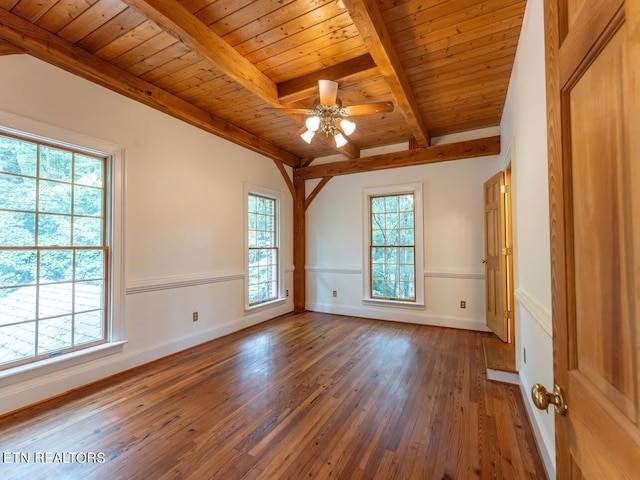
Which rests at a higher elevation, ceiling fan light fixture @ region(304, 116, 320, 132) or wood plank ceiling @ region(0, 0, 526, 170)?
wood plank ceiling @ region(0, 0, 526, 170)

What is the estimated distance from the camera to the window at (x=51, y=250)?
7.32 ft

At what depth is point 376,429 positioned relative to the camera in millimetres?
1986

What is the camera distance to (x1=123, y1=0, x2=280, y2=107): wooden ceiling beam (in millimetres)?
1877

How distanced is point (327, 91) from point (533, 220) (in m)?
1.95

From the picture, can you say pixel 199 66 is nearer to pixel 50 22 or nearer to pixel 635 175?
pixel 50 22

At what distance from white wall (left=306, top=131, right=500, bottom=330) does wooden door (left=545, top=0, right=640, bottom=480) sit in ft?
12.2

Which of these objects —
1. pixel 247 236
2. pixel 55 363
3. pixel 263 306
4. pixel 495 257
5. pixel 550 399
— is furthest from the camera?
pixel 263 306

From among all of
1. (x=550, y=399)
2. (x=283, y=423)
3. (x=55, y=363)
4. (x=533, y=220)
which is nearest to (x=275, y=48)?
(x=533, y=220)

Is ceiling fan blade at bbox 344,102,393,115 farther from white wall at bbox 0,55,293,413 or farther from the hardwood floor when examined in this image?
the hardwood floor

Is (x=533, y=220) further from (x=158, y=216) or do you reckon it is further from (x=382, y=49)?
(x=158, y=216)

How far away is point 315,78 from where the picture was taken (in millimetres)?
2822

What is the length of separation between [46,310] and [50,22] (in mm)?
2254

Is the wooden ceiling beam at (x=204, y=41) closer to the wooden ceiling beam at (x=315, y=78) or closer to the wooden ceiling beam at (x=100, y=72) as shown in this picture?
the wooden ceiling beam at (x=315, y=78)

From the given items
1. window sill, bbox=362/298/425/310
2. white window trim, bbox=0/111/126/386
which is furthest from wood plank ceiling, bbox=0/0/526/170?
window sill, bbox=362/298/425/310
